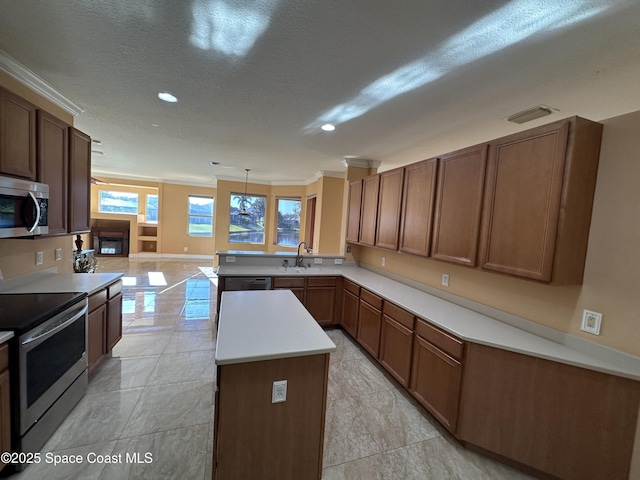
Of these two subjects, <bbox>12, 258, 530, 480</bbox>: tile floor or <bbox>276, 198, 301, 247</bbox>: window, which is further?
<bbox>276, 198, 301, 247</bbox>: window

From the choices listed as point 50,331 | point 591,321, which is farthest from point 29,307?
point 591,321

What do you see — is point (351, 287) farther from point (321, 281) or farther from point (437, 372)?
point (437, 372)

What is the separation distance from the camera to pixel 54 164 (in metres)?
2.26

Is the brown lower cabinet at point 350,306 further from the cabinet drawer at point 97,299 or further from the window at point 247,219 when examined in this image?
the window at point 247,219

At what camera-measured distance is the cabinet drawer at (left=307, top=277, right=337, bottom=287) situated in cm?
370

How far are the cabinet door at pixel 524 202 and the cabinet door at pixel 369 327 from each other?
1.28 meters

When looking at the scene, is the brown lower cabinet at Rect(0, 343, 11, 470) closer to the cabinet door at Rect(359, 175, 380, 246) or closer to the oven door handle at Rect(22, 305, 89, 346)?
the oven door handle at Rect(22, 305, 89, 346)

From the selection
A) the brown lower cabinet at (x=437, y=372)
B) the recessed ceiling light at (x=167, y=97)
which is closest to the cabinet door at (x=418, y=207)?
the brown lower cabinet at (x=437, y=372)

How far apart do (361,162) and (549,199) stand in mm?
3060

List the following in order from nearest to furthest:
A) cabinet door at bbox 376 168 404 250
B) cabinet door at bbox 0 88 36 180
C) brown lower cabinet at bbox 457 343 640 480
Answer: brown lower cabinet at bbox 457 343 640 480
cabinet door at bbox 0 88 36 180
cabinet door at bbox 376 168 404 250

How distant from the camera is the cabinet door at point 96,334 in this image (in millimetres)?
2331

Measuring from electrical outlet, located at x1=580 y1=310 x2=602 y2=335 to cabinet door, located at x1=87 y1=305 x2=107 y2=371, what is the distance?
12.4ft

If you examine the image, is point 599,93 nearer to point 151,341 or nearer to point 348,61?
point 348,61

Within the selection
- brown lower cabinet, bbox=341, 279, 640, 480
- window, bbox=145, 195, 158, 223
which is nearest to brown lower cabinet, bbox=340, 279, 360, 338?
brown lower cabinet, bbox=341, 279, 640, 480
